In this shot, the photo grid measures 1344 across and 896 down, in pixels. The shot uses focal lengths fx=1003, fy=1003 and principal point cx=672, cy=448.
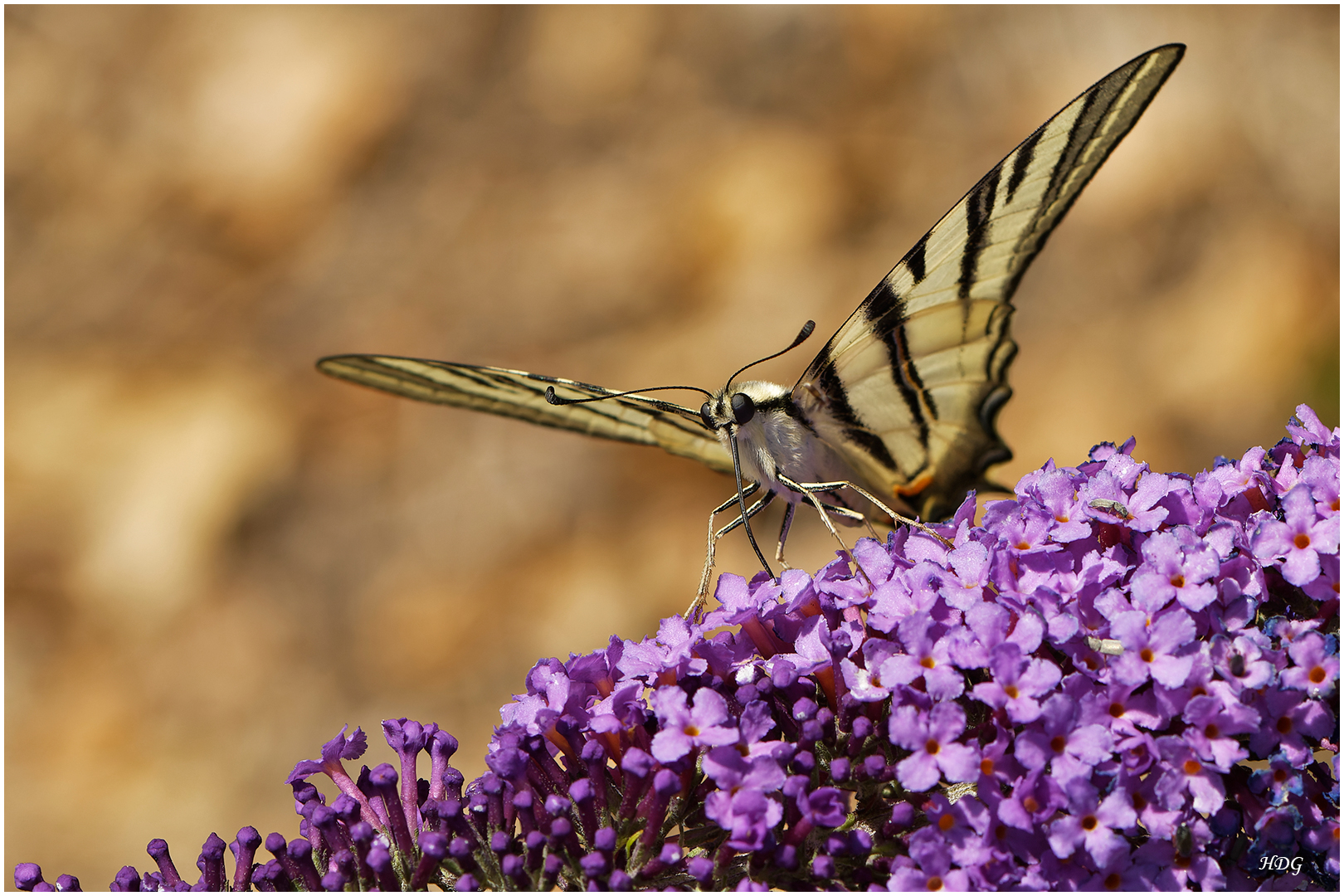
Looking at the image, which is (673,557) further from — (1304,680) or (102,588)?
(1304,680)

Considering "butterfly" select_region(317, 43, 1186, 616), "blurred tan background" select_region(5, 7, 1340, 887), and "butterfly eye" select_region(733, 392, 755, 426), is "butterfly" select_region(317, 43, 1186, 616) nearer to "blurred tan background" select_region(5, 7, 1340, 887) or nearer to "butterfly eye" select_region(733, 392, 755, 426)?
"butterfly eye" select_region(733, 392, 755, 426)

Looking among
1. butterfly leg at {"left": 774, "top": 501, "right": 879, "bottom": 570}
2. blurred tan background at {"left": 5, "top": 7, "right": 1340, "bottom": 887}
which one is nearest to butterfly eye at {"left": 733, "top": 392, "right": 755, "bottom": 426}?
butterfly leg at {"left": 774, "top": 501, "right": 879, "bottom": 570}

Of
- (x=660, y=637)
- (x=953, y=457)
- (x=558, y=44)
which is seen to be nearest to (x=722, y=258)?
(x=558, y=44)

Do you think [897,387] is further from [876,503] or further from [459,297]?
[459,297]

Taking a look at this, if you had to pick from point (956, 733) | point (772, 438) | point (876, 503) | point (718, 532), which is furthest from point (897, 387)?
point (956, 733)

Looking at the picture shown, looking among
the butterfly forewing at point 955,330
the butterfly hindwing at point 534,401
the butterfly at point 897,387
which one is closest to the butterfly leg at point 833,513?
the butterfly at point 897,387

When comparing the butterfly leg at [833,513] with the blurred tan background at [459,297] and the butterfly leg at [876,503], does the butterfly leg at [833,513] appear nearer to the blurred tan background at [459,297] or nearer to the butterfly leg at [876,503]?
the butterfly leg at [876,503]
